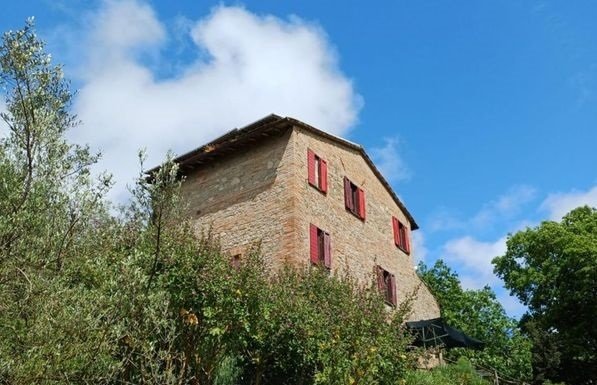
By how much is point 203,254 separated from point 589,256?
20.6 m

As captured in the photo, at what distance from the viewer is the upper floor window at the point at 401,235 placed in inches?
843

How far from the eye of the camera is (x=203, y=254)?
9.68 metres

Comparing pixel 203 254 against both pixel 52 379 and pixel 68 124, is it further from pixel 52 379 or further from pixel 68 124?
pixel 52 379

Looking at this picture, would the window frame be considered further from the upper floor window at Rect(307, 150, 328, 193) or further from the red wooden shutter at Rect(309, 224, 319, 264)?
the red wooden shutter at Rect(309, 224, 319, 264)

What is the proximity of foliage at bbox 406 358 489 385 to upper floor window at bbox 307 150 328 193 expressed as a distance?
19.5ft

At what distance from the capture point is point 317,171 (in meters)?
18.0

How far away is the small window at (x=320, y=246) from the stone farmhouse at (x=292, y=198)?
3 cm

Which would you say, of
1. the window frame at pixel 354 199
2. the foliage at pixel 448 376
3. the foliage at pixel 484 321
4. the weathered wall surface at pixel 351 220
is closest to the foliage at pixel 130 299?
the foliage at pixel 448 376

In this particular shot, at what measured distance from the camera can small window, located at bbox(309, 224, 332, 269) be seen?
639 inches

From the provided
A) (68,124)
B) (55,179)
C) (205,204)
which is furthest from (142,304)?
(205,204)

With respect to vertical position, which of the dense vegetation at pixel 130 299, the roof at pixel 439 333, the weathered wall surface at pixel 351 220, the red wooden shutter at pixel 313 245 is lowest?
the dense vegetation at pixel 130 299

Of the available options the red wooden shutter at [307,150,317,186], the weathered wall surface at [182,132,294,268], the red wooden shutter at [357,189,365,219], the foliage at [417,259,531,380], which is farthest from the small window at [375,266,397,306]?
the foliage at [417,259,531,380]

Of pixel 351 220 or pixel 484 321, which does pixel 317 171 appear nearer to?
pixel 351 220

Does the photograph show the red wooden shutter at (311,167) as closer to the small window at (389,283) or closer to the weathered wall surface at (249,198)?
the weathered wall surface at (249,198)
